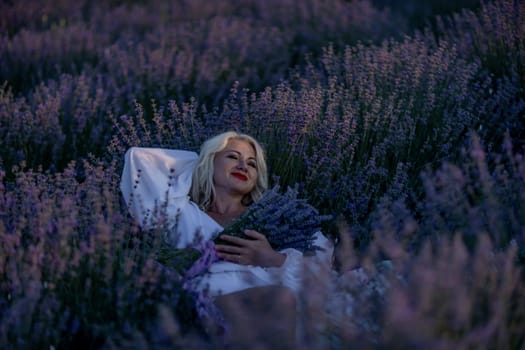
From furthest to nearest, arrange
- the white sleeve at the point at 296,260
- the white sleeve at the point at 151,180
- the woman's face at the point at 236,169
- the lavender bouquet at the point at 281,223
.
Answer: the woman's face at the point at 236,169 → the white sleeve at the point at 151,180 → the lavender bouquet at the point at 281,223 → the white sleeve at the point at 296,260

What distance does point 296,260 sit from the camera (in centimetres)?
270

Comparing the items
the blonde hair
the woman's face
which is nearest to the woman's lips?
the woman's face

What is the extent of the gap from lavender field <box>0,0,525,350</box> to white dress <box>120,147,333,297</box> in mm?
123

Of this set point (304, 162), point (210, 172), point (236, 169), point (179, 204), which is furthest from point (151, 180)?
point (304, 162)

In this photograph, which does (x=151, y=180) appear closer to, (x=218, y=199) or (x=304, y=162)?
(x=218, y=199)

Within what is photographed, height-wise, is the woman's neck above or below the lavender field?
below

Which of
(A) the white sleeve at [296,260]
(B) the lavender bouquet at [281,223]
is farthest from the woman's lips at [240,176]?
(A) the white sleeve at [296,260]

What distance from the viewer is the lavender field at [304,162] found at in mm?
1661

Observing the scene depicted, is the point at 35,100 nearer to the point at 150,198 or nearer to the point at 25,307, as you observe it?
the point at 150,198

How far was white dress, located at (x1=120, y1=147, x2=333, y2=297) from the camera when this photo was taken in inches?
104

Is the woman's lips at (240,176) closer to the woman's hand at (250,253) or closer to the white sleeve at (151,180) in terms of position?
the white sleeve at (151,180)

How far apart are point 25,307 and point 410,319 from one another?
1.16 metres

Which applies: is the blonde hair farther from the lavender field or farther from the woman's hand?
the woman's hand

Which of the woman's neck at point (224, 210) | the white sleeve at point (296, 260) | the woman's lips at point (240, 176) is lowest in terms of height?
the woman's neck at point (224, 210)
